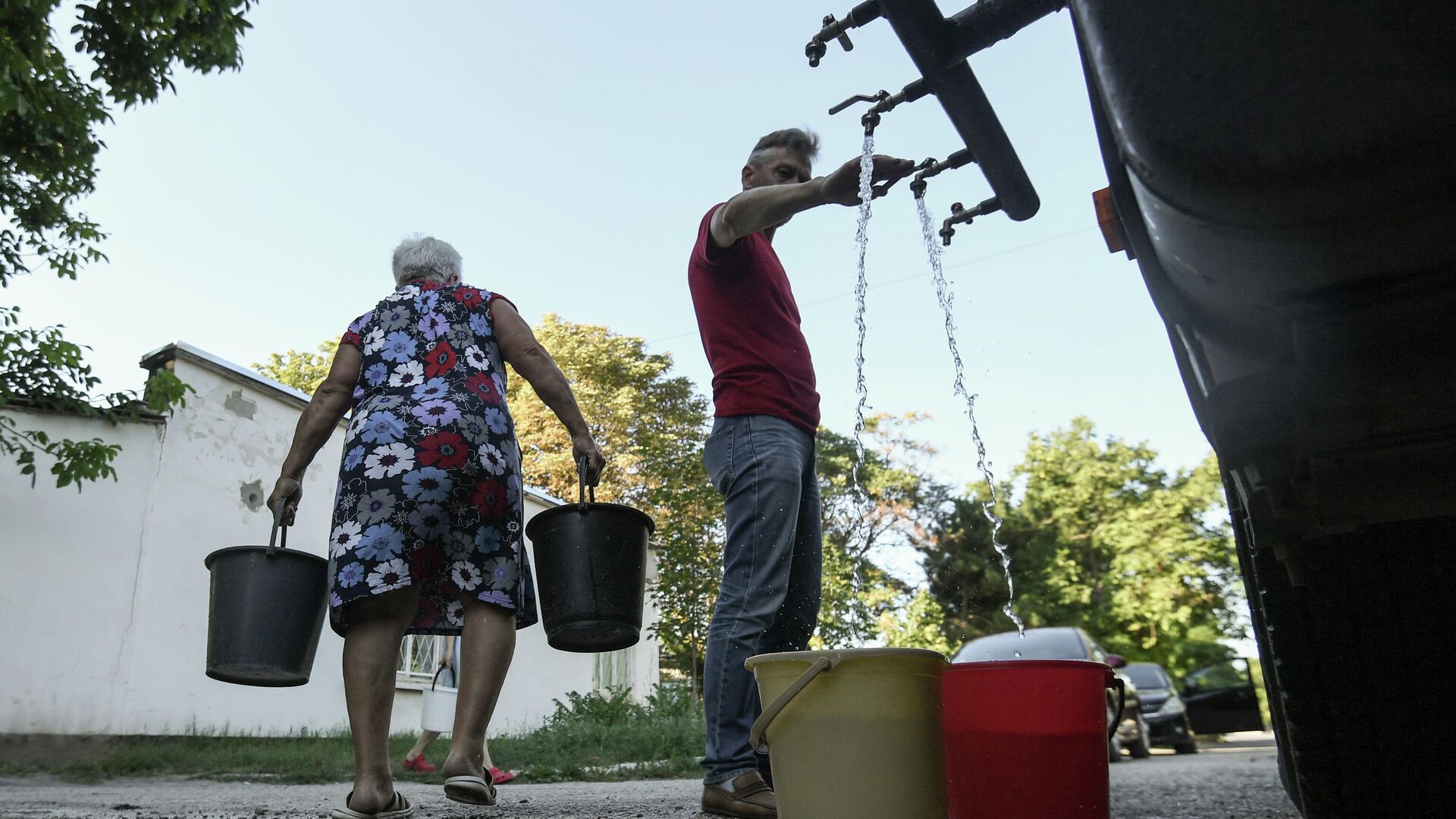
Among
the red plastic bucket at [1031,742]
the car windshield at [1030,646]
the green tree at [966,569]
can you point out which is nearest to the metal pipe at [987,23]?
the red plastic bucket at [1031,742]

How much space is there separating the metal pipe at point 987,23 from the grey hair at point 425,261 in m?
2.14

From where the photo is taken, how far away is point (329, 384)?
2916 millimetres

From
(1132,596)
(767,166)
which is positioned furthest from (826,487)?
(767,166)

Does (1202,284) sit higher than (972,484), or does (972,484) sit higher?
(972,484)

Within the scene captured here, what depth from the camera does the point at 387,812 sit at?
2479mm

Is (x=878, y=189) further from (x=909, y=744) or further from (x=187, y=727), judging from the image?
(x=187, y=727)

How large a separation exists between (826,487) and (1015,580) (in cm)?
1096

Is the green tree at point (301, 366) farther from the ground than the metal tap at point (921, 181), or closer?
farther from the ground

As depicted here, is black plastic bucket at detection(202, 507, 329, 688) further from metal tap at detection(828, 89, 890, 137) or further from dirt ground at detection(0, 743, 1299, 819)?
metal tap at detection(828, 89, 890, 137)

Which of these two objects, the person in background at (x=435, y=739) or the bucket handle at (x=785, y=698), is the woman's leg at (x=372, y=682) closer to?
the person in background at (x=435, y=739)

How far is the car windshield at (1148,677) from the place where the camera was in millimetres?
17484

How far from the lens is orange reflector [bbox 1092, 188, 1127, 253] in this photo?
4.20 ft

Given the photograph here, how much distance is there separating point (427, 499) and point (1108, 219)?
194 cm

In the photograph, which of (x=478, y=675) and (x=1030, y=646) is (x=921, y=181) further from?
(x=1030, y=646)
